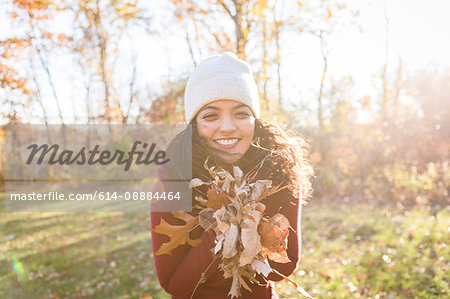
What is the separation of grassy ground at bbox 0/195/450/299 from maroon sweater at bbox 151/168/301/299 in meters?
2.88

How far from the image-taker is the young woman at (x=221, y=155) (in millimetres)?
1799

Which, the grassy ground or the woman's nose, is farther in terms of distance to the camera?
the grassy ground

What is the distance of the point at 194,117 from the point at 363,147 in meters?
10.4

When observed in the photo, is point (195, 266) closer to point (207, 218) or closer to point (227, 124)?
point (207, 218)

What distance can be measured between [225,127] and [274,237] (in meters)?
0.77

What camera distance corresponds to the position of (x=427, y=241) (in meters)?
5.61

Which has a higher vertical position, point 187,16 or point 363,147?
point 187,16

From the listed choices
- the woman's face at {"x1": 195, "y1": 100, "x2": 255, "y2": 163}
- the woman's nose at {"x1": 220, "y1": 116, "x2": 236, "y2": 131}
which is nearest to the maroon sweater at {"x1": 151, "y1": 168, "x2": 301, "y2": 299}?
the woman's face at {"x1": 195, "y1": 100, "x2": 255, "y2": 163}

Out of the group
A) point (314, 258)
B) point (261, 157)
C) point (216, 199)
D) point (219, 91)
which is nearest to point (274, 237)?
point (216, 199)

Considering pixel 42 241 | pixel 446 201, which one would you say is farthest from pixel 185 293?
pixel 446 201

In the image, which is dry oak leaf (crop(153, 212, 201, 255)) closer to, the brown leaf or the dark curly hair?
the brown leaf

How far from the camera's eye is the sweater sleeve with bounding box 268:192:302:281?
1837mm

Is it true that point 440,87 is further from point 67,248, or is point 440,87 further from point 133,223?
point 67,248

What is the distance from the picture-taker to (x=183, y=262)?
1.74 meters
